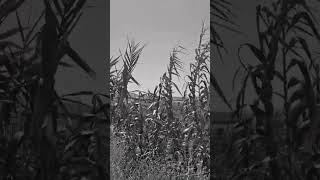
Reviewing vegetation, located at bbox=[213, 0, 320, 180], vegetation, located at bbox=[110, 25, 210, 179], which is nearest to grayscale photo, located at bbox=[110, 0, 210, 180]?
vegetation, located at bbox=[110, 25, 210, 179]

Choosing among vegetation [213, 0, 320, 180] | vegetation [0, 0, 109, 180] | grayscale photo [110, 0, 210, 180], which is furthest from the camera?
grayscale photo [110, 0, 210, 180]

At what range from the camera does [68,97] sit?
1517 mm

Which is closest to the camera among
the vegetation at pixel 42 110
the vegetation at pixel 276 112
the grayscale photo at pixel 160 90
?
the vegetation at pixel 42 110

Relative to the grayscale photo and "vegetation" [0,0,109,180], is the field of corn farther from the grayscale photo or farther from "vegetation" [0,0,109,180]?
the grayscale photo

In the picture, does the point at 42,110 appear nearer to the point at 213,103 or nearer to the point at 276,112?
the point at 213,103

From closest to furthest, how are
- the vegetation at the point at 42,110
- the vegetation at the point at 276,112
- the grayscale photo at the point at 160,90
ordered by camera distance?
the vegetation at the point at 42,110, the vegetation at the point at 276,112, the grayscale photo at the point at 160,90

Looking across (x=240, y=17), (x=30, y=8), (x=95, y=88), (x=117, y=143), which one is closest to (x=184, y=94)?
(x=117, y=143)

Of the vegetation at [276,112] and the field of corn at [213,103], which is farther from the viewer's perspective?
the vegetation at [276,112]

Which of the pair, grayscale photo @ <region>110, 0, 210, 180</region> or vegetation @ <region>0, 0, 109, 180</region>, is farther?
grayscale photo @ <region>110, 0, 210, 180</region>

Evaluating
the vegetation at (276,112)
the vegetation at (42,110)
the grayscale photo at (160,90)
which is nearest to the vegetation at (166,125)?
the grayscale photo at (160,90)

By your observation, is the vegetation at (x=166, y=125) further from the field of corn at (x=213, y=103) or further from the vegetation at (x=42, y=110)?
the vegetation at (x=42, y=110)

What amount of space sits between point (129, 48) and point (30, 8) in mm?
1314

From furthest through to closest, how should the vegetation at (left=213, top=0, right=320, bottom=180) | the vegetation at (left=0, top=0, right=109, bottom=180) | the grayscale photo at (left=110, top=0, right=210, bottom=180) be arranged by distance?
the grayscale photo at (left=110, top=0, right=210, bottom=180) < the vegetation at (left=213, top=0, right=320, bottom=180) < the vegetation at (left=0, top=0, right=109, bottom=180)

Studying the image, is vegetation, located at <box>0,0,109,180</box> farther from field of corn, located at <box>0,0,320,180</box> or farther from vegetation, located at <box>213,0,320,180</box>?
vegetation, located at <box>213,0,320,180</box>
